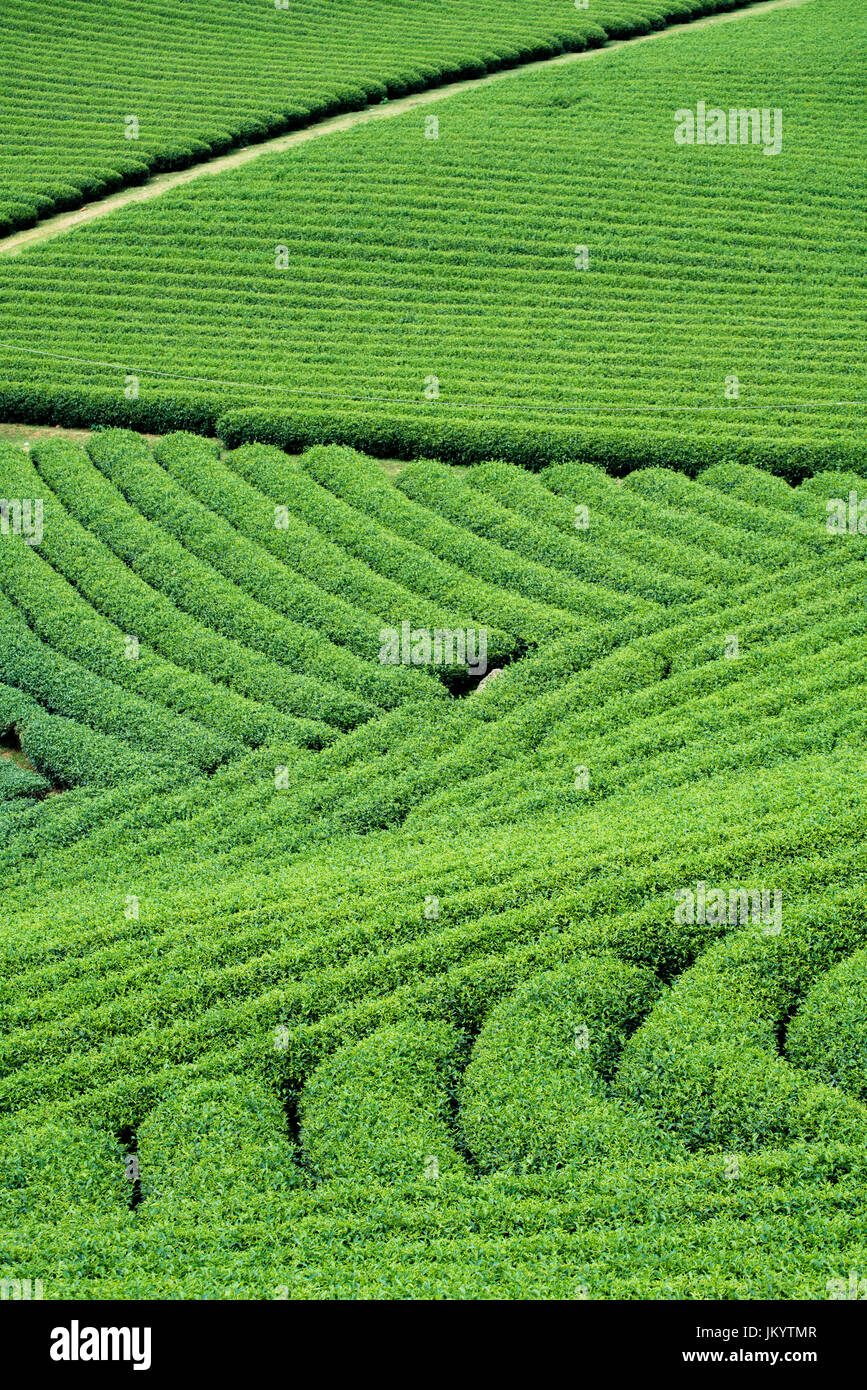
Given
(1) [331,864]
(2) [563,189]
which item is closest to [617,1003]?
(1) [331,864]

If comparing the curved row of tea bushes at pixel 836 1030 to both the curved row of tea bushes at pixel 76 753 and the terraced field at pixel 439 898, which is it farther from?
the curved row of tea bushes at pixel 76 753

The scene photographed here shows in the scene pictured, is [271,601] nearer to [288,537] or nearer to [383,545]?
[288,537]

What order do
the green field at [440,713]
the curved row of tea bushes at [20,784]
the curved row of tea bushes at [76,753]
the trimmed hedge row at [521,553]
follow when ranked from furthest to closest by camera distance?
the trimmed hedge row at [521,553], the curved row of tea bushes at [76,753], the curved row of tea bushes at [20,784], the green field at [440,713]

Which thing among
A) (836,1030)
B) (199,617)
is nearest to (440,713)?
(199,617)

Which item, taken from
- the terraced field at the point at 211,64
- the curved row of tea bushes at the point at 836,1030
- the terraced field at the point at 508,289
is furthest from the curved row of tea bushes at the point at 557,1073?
the terraced field at the point at 211,64

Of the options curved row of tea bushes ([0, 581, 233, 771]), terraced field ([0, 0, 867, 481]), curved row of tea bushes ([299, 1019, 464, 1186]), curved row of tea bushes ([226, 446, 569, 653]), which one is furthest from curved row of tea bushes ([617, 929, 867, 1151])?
terraced field ([0, 0, 867, 481])

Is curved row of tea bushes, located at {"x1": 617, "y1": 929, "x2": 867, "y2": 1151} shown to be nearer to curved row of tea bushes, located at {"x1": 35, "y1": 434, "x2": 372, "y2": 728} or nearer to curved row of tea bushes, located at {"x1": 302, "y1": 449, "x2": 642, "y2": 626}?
curved row of tea bushes, located at {"x1": 35, "y1": 434, "x2": 372, "y2": 728}

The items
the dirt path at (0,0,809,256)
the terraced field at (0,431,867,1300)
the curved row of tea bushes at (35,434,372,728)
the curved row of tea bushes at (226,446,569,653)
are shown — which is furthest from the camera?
the dirt path at (0,0,809,256)
